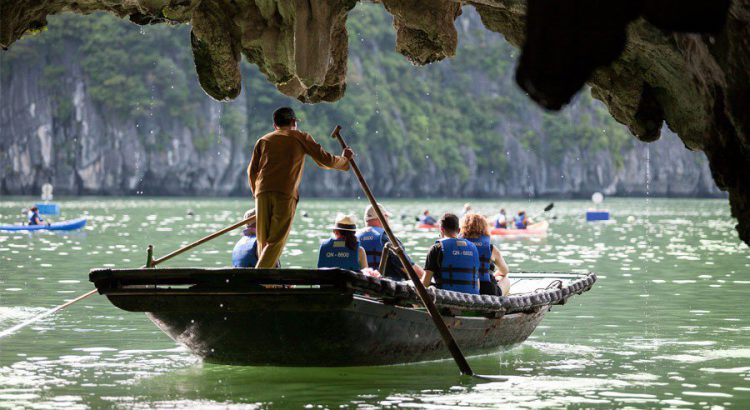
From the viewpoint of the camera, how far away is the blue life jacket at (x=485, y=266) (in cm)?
1241

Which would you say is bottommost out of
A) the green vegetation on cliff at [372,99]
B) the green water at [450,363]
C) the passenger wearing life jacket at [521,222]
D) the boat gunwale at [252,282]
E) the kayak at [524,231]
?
the green water at [450,363]

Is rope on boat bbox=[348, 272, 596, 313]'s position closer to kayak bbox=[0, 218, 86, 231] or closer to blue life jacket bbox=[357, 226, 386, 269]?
blue life jacket bbox=[357, 226, 386, 269]

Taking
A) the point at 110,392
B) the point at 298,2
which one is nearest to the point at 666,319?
the point at 298,2

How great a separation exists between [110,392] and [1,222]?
39018 mm

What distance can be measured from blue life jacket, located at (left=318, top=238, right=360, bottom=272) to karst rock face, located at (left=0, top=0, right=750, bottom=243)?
63.7 inches

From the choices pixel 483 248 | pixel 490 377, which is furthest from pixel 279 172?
pixel 490 377

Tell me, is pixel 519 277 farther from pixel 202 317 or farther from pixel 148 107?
pixel 148 107

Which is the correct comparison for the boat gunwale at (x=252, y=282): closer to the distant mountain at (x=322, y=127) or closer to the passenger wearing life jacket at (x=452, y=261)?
the passenger wearing life jacket at (x=452, y=261)

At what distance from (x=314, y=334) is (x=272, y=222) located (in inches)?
45.7

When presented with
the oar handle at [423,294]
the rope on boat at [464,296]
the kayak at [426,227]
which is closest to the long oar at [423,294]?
the oar handle at [423,294]

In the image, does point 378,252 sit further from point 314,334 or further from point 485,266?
point 314,334

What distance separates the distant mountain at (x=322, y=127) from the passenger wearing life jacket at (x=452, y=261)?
9438 centimetres

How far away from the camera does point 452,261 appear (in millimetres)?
12094

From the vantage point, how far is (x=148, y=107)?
109 meters
